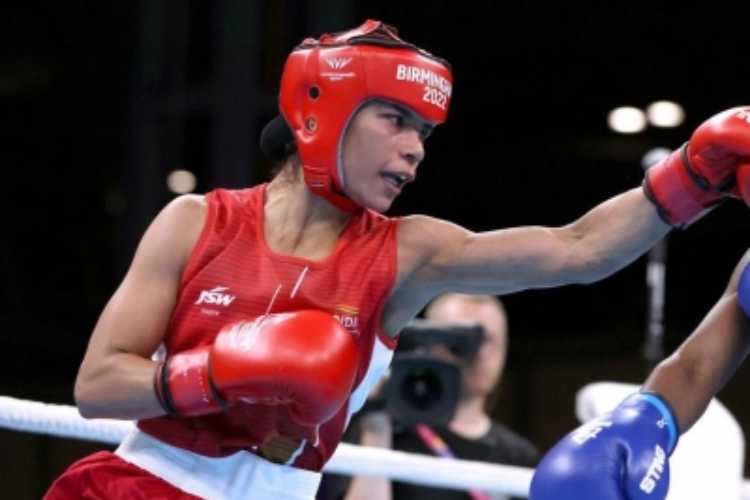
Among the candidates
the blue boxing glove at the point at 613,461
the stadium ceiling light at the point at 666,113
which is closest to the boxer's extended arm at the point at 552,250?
the blue boxing glove at the point at 613,461

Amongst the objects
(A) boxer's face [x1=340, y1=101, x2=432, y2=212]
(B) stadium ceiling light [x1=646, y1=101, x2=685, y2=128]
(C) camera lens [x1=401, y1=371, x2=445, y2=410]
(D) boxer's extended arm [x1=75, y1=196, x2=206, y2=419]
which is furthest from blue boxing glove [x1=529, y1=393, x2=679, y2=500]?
(B) stadium ceiling light [x1=646, y1=101, x2=685, y2=128]

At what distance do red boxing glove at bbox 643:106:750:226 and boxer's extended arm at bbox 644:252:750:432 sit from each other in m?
0.18

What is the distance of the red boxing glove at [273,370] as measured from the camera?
191 cm

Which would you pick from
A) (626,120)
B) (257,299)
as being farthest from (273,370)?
(626,120)

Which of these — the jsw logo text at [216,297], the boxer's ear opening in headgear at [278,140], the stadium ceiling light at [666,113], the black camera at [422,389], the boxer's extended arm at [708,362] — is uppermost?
the boxer's ear opening in headgear at [278,140]

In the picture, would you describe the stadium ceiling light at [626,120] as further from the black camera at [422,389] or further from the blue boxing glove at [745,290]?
the blue boxing glove at [745,290]

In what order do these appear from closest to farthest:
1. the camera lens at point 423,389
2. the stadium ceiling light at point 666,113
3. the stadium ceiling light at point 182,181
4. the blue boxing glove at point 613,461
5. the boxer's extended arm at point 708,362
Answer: the blue boxing glove at point 613,461 → the boxer's extended arm at point 708,362 → the camera lens at point 423,389 → the stadium ceiling light at point 182,181 → the stadium ceiling light at point 666,113

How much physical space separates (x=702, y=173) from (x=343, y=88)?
528 millimetres

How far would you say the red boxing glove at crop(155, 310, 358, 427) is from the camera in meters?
1.91

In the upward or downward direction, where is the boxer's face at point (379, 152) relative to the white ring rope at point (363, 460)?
upward

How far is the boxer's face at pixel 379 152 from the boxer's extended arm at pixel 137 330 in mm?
251

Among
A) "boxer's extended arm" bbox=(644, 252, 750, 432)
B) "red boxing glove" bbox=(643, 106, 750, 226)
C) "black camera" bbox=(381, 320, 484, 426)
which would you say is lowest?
"black camera" bbox=(381, 320, 484, 426)

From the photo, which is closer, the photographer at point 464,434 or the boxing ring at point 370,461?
the boxing ring at point 370,461

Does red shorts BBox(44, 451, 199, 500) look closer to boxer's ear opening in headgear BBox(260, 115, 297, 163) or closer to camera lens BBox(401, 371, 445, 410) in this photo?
boxer's ear opening in headgear BBox(260, 115, 297, 163)
